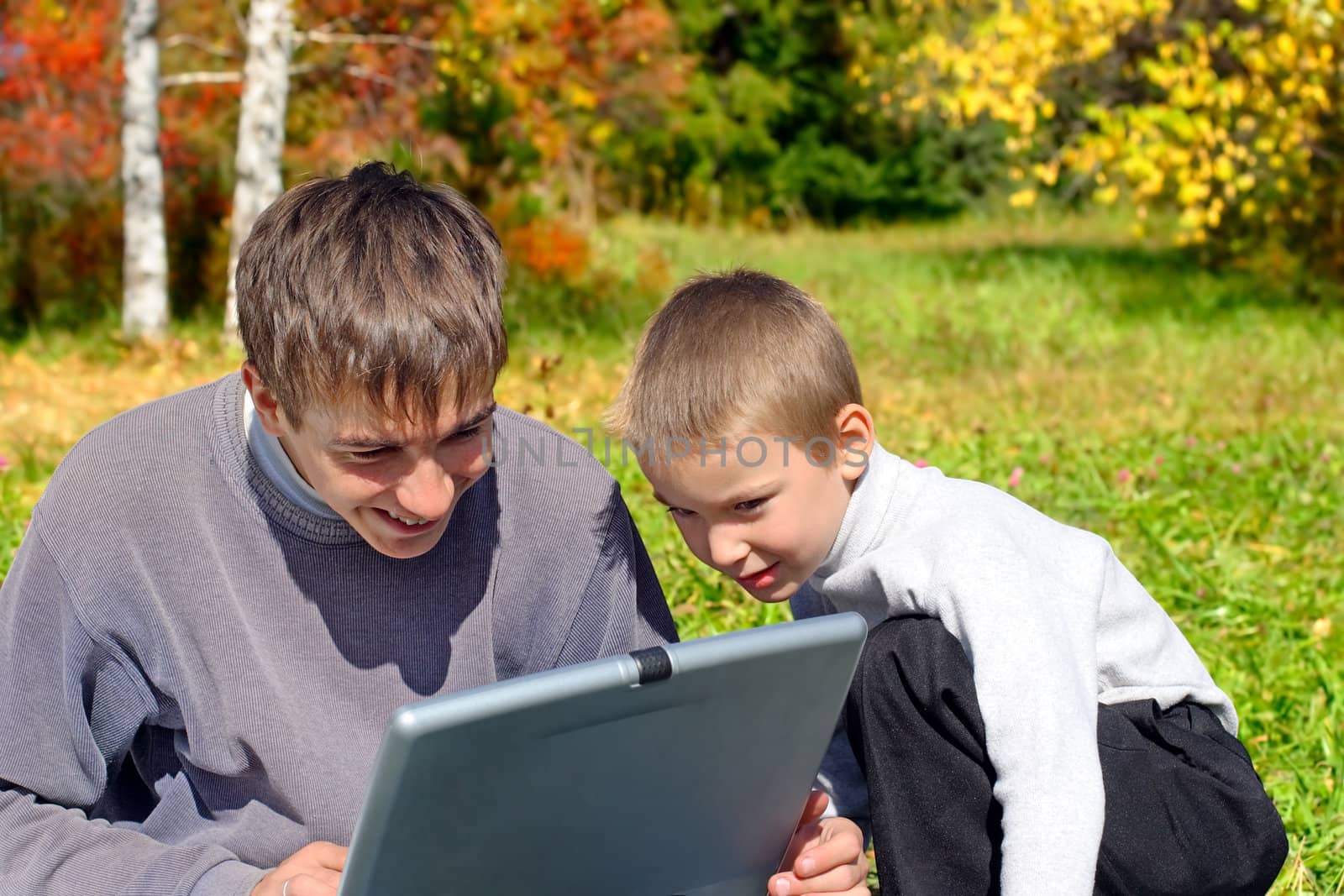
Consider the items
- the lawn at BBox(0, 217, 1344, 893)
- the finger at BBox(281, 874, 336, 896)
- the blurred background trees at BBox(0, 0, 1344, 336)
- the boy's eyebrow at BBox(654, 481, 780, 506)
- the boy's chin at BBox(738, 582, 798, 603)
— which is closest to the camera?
the finger at BBox(281, 874, 336, 896)

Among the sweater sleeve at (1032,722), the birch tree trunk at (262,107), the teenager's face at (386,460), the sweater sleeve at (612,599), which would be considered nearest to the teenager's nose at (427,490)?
the teenager's face at (386,460)

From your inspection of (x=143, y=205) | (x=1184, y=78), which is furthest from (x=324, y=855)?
(x=1184, y=78)

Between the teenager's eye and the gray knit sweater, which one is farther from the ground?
the teenager's eye

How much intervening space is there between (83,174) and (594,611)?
10.1m

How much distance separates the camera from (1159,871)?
1.80 meters

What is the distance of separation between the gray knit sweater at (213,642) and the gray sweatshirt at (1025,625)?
0.43 m

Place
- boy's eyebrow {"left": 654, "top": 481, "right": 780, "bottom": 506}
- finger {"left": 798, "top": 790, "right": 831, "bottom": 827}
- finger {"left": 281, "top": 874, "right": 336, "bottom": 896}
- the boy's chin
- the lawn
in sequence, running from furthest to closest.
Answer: the lawn
the boy's chin
boy's eyebrow {"left": 654, "top": 481, "right": 780, "bottom": 506}
finger {"left": 798, "top": 790, "right": 831, "bottom": 827}
finger {"left": 281, "top": 874, "right": 336, "bottom": 896}

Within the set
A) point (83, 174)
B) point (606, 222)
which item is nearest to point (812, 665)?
point (83, 174)

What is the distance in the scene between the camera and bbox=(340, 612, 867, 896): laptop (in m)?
1.19

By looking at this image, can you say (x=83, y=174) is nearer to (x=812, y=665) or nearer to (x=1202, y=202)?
(x=1202, y=202)

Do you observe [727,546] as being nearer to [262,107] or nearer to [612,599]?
[612,599]

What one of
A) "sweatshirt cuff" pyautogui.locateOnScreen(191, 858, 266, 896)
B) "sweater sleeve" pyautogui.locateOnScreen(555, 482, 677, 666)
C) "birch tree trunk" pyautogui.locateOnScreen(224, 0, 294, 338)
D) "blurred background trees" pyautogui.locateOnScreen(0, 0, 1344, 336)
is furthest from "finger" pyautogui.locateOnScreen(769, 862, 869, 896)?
"birch tree trunk" pyautogui.locateOnScreen(224, 0, 294, 338)

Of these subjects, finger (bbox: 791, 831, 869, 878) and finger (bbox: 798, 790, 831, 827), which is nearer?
finger (bbox: 791, 831, 869, 878)

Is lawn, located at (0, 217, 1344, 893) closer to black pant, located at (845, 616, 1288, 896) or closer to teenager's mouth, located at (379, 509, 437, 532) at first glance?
black pant, located at (845, 616, 1288, 896)
